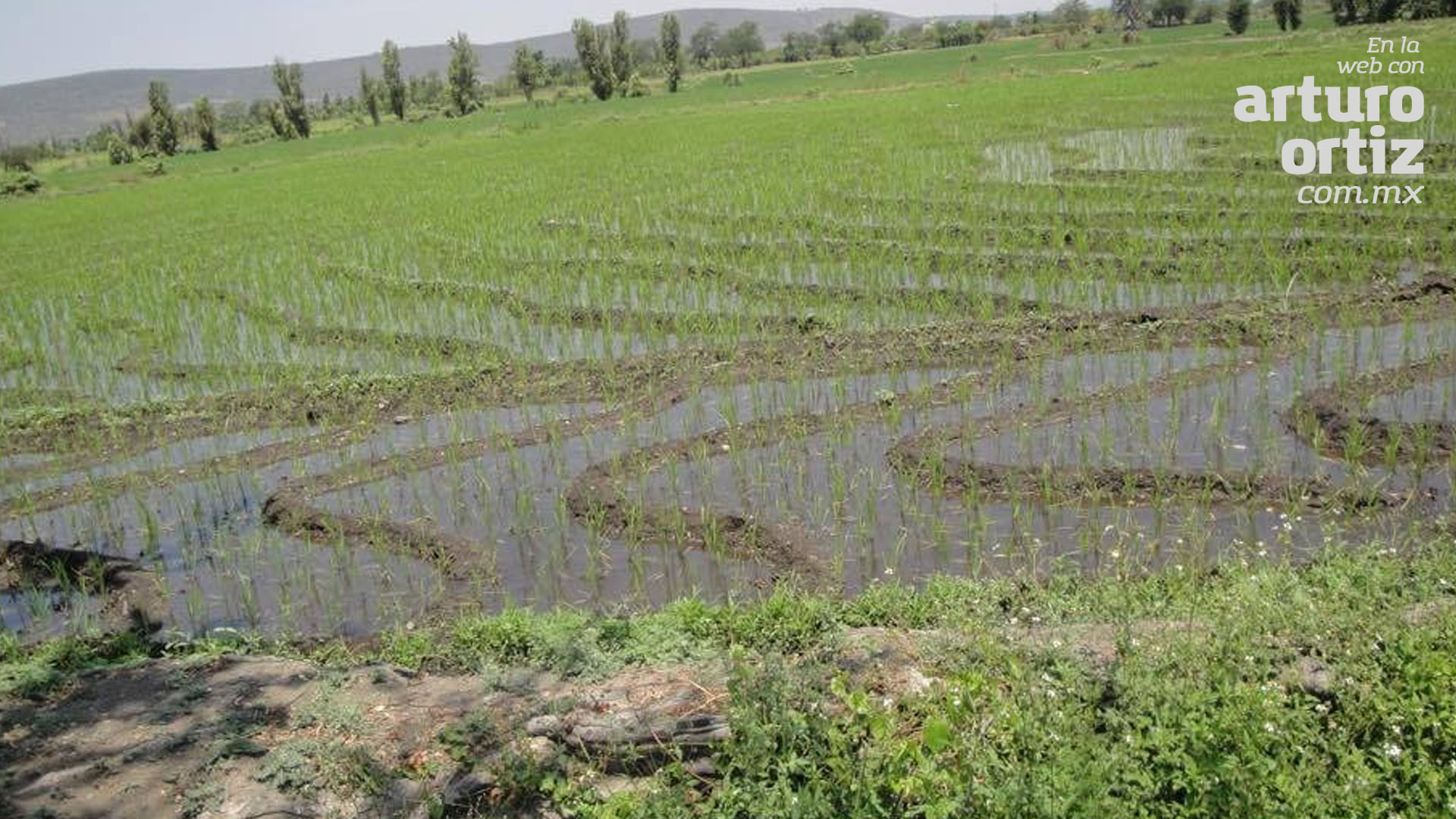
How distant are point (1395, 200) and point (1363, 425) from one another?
604 cm

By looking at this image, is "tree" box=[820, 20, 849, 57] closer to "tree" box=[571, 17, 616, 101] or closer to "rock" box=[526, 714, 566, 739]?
"tree" box=[571, 17, 616, 101]

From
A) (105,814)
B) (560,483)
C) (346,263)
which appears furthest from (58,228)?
(105,814)

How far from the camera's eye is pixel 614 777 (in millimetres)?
3490

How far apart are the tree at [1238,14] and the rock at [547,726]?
165ft

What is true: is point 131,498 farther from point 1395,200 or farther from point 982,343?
point 1395,200

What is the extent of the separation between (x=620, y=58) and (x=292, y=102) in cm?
Result: 1516

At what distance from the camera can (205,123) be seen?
45.1 meters

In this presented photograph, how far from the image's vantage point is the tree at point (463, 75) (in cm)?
4906

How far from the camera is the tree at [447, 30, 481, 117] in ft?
161

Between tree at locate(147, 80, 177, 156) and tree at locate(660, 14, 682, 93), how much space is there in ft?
69.6

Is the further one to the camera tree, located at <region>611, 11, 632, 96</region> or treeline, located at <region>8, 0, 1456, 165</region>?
tree, located at <region>611, 11, 632, 96</region>

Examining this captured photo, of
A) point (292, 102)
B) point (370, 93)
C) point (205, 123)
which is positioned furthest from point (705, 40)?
point (205, 123)

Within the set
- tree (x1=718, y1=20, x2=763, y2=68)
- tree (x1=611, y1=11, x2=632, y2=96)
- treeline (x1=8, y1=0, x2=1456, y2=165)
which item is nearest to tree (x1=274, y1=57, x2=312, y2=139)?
treeline (x1=8, y1=0, x2=1456, y2=165)

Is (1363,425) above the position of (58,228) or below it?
below
